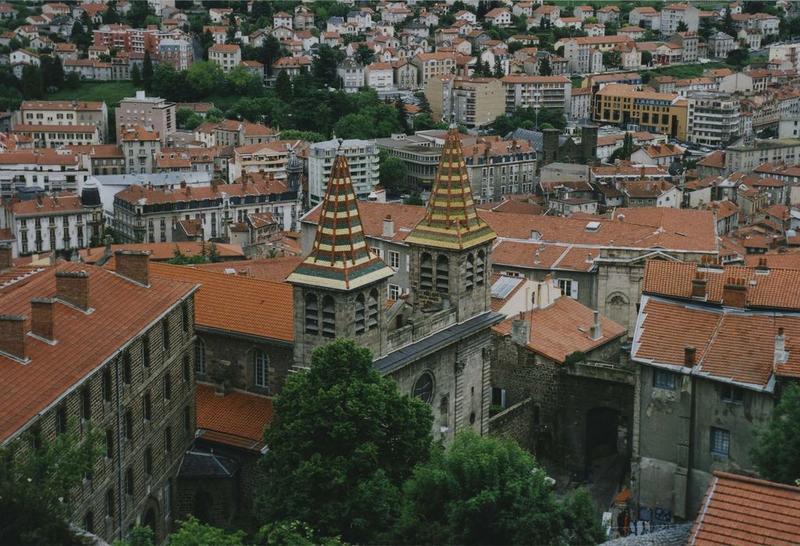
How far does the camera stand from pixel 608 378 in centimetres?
4894

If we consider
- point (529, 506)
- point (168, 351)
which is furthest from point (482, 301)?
point (529, 506)

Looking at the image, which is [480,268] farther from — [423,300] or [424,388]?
[424,388]

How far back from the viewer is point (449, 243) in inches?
1736

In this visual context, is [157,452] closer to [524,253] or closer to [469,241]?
[469,241]

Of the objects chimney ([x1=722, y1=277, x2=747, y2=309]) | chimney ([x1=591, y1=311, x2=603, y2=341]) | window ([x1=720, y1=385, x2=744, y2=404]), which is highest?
chimney ([x1=722, y1=277, x2=747, y2=309])

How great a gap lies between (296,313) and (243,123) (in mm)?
144554

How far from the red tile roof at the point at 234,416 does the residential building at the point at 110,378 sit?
36.2 inches

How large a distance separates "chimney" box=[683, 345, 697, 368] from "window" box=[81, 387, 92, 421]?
1992cm

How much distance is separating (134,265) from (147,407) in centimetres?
470

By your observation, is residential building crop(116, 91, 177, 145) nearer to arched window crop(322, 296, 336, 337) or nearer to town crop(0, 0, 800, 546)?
town crop(0, 0, 800, 546)

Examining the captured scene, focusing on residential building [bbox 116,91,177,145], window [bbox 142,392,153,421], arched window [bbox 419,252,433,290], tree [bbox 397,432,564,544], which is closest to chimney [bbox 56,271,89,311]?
window [bbox 142,392,153,421]

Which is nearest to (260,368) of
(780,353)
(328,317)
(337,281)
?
(328,317)

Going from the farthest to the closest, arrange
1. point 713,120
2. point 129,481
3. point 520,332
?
1. point 713,120
2. point 520,332
3. point 129,481

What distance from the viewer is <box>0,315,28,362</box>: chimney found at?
32.5 meters
